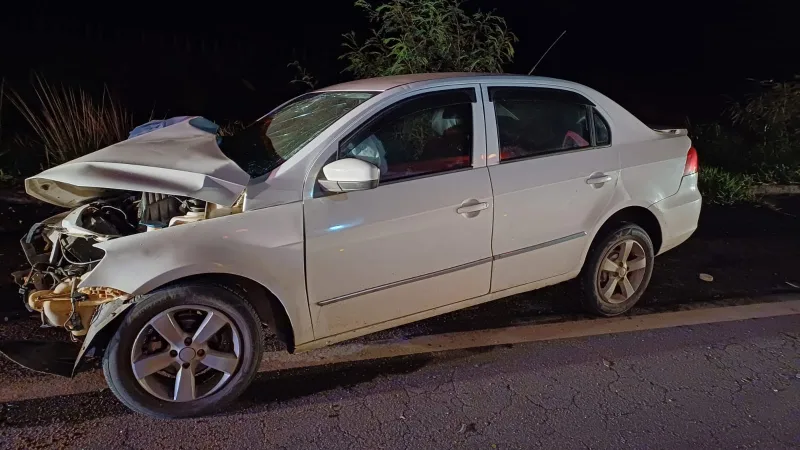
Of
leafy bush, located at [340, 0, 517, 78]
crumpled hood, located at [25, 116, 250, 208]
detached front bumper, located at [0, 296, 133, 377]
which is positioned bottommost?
detached front bumper, located at [0, 296, 133, 377]

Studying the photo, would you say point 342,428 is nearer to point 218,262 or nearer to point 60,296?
point 218,262

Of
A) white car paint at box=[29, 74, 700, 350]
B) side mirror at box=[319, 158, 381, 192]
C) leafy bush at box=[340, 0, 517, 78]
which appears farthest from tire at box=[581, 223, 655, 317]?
leafy bush at box=[340, 0, 517, 78]

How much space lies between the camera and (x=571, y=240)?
381 centimetres

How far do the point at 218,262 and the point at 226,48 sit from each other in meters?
9.40

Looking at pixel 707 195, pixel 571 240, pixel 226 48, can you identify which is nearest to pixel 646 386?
pixel 571 240

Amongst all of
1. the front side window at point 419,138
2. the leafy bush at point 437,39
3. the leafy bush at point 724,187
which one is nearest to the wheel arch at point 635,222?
the front side window at point 419,138

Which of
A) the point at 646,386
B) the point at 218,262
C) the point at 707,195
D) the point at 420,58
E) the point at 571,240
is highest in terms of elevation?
the point at 420,58

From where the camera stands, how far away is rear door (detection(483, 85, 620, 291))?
11.4ft

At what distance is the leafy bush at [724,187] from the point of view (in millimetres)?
7219

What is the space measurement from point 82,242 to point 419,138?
183cm

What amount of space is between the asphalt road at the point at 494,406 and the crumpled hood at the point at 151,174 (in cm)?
101

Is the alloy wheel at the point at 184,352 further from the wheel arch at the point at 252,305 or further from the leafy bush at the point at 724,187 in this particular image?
the leafy bush at the point at 724,187

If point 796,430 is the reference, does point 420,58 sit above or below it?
above

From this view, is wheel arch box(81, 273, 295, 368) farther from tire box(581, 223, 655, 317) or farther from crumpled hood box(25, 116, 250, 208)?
tire box(581, 223, 655, 317)
